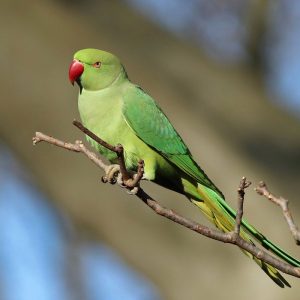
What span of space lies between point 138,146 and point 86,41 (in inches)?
71.4

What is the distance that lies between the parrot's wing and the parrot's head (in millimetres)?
105

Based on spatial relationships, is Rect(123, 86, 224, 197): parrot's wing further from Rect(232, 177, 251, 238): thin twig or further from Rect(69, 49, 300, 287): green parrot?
Rect(232, 177, 251, 238): thin twig

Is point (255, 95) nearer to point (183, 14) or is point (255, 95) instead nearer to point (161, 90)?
point (161, 90)

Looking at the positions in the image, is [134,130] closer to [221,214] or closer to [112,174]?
[112,174]

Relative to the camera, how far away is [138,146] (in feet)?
8.57

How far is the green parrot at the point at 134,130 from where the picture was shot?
100 inches

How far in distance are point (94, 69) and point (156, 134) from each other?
0.31 m

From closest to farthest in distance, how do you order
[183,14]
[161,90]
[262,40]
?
[161,90]
[262,40]
[183,14]

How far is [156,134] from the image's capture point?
2.63 meters

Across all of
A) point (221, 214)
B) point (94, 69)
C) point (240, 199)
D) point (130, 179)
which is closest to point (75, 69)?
point (94, 69)

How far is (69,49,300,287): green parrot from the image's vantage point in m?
2.54

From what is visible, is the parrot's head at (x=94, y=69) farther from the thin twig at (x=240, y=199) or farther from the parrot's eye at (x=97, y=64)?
the thin twig at (x=240, y=199)

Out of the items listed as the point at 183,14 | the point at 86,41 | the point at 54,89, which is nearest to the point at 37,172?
the point at 54,89

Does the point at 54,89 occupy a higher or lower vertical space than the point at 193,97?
higher
